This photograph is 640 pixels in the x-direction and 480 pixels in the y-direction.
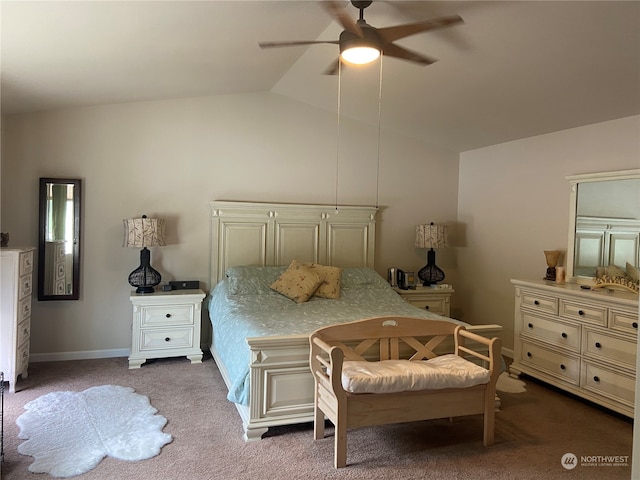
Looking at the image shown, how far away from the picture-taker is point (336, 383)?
2.47 m

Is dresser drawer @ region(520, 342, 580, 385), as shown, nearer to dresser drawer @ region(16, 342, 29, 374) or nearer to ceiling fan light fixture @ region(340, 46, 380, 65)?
ceiling fan light fixture @ region(340, 46, 380, 65)

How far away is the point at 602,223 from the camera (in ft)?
12.4

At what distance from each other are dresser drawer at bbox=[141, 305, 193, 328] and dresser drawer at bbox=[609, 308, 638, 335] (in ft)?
11.5

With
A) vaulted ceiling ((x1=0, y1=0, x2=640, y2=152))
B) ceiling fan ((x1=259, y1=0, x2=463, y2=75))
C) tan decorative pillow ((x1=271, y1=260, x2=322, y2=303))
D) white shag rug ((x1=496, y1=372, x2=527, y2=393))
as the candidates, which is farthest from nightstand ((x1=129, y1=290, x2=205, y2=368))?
white shag rug ((x1=496, y1=372, x2=527, y2=393))

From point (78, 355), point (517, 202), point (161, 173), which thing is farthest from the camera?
point (517, 202)

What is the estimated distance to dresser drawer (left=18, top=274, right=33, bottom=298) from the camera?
357cm

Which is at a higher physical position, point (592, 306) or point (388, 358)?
point (592, 306)

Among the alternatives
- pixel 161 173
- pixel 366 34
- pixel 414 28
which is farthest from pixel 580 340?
pixel 161 173

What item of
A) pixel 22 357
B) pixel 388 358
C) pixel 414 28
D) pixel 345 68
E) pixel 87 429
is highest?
pixel 345 68

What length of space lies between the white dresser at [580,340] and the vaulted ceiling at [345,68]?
149 centimetres

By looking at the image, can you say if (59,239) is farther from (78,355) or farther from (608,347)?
(608,347)

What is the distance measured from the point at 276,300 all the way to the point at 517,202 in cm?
268

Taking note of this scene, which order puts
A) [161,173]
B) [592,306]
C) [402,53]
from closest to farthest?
[402,53]
[592,306]
[161,173]

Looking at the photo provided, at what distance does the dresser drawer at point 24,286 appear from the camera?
11.7 ft
